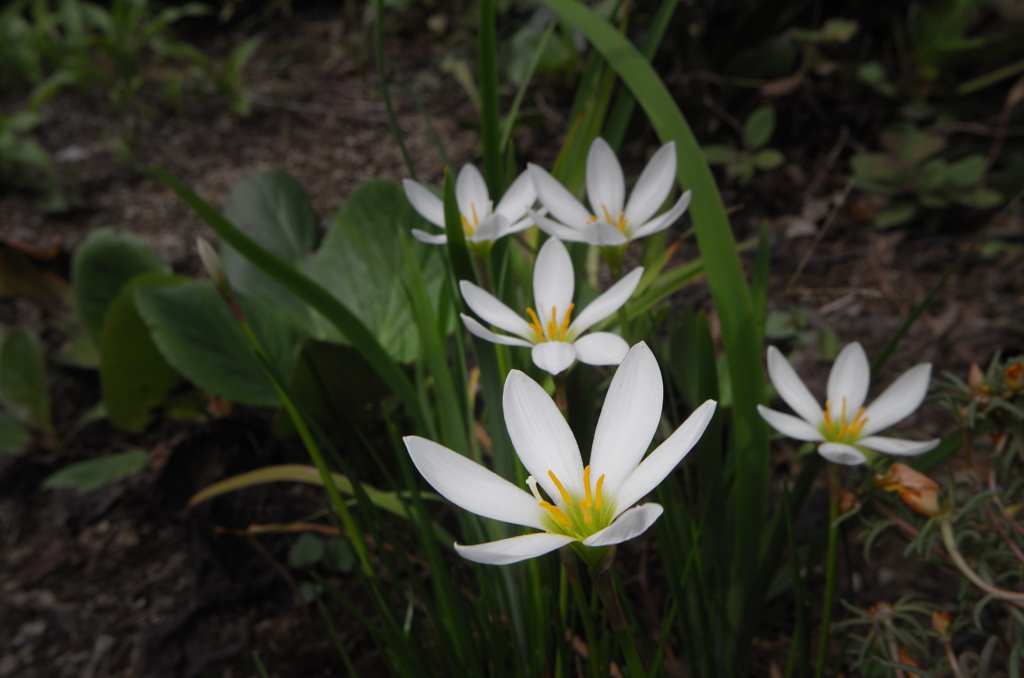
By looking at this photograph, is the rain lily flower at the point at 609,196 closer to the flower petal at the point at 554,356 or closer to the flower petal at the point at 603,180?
the flower petal at the point at 603,180

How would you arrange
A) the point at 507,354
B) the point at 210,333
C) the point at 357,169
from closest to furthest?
the point at 507,354, the point at 210,333, the point at 357,169

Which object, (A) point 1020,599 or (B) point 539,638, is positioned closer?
(A) point 1020,599

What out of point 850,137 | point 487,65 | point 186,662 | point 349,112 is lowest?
point 186,662

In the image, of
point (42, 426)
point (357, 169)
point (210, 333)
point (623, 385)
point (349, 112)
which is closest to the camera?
point (623, 385)

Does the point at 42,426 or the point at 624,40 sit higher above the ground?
the point at 624,40

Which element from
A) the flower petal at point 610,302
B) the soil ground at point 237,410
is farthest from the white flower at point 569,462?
the soil ground at point 237,410

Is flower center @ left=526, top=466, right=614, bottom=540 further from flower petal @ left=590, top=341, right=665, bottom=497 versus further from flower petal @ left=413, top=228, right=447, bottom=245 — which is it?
flower petal @ left=413, top=228, right=447, bottom=245

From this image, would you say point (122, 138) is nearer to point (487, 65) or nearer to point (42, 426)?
point (42, 426)

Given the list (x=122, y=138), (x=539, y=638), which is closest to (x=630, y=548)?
(x=539, y=638)
